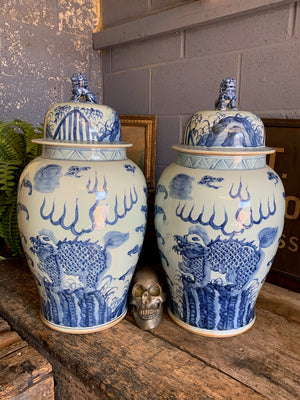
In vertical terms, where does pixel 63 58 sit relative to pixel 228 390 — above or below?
above

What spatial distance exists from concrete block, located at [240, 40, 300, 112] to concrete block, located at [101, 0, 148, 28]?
49cm

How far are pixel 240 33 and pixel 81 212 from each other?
28.6 inches

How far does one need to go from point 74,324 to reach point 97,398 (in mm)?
169

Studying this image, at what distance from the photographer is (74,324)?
73 cm

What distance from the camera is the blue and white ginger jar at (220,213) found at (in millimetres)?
627

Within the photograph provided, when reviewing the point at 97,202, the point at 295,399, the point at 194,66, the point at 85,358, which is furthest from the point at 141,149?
the point at 295,399

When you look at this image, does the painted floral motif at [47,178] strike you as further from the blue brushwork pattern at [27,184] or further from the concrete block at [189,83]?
the concrete block at [189,83]

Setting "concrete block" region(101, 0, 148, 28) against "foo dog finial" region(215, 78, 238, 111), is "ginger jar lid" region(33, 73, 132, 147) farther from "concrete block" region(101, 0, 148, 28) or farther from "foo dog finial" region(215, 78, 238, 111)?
"concrete block" region(101, 0, 148, 28)

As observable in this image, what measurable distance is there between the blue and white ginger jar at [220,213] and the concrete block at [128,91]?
0.65m

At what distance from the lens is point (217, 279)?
67 cm

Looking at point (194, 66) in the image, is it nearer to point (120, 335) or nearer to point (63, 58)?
point (63, 58)

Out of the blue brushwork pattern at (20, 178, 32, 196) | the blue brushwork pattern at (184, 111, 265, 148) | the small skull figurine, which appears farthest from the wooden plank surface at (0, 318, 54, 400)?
the blue brushwork pattern at (184, 111, 265, 148)

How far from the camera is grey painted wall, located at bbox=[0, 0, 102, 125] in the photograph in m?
1.21

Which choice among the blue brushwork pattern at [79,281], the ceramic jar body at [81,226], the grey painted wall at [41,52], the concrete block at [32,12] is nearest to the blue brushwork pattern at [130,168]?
the ceramic jar body at [81,226]
